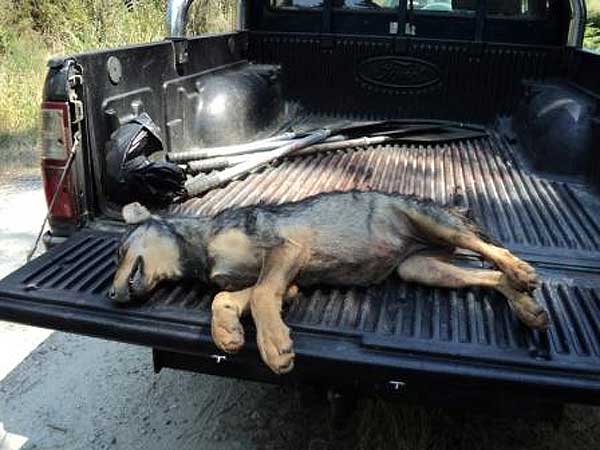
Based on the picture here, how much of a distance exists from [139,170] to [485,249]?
165 centimetres

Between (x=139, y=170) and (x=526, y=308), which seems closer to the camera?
(x=526, y=308)

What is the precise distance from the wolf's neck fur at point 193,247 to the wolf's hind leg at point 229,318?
0.24m

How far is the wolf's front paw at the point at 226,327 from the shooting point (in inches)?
82.7

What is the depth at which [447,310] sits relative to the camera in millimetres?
2326

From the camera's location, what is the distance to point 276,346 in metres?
2.05

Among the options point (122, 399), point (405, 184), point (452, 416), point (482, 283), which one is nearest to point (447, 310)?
point (482, 283)

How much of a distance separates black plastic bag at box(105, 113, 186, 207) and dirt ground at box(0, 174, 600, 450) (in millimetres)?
1135

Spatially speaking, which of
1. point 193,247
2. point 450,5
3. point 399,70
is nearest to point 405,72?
point 399,70

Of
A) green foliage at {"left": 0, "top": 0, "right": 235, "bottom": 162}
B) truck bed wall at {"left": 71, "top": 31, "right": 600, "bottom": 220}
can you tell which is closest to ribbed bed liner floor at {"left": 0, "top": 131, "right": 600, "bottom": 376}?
truck bed wall at {"left": 71, "top": 31, "right": 600, "bottom": 220}

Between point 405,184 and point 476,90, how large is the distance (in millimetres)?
1708

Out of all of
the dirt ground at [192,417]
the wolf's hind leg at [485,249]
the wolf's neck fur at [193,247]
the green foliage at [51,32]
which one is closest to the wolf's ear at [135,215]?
the wolf's neck fur at [193,247]

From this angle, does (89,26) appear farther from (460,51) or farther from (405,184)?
(405,184)

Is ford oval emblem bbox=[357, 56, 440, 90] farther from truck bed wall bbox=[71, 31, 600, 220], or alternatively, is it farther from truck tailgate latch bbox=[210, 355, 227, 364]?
truck tailgate latch bbox=[210, 355, 227, 364]

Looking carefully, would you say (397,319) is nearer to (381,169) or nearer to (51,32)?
(381,169)
